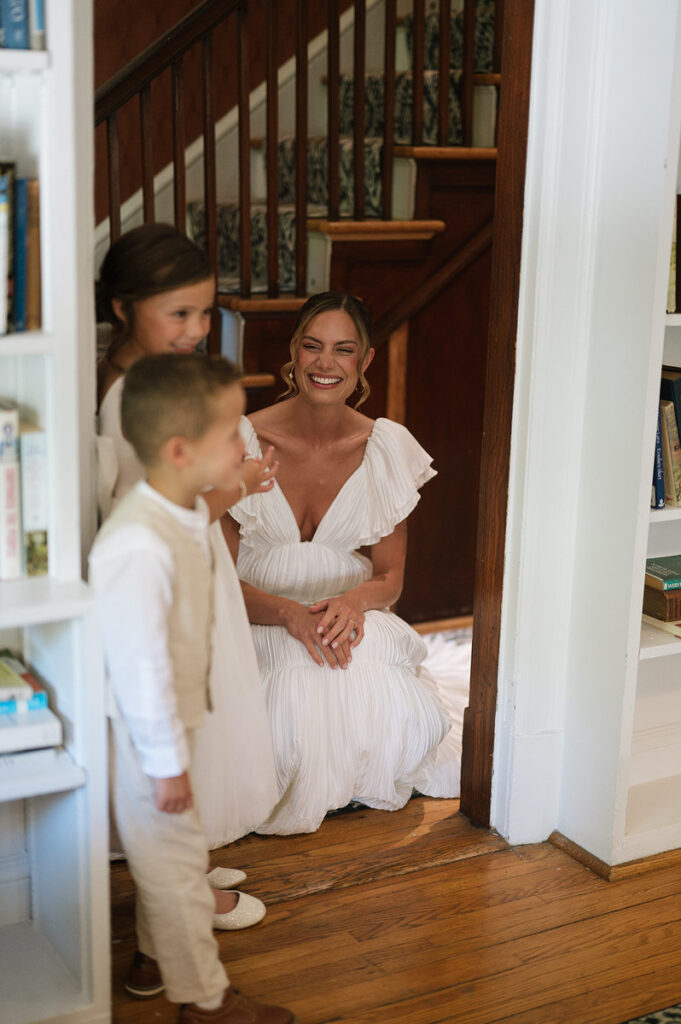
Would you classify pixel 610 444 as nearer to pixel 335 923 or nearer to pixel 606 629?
pixel 606 629

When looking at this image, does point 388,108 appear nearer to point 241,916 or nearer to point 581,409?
point 581,409

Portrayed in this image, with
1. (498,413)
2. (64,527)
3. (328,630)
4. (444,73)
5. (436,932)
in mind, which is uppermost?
(444,73)

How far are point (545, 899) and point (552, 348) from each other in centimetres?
117

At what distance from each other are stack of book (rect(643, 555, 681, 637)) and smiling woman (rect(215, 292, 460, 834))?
577 mm

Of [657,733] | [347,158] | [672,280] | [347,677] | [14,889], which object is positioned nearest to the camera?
[14,889]

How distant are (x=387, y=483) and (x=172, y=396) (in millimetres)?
1282

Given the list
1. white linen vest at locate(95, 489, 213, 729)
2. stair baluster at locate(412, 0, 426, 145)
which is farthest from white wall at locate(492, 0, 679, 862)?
stair baluster at locate(412, 0, 426, 145)

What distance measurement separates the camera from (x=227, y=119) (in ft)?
16.1

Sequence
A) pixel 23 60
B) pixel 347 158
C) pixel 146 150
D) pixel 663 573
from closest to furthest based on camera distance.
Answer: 1. pixel 23 60
2. pixel 663 573
3. pixel 146 150
4. pixel 347 158

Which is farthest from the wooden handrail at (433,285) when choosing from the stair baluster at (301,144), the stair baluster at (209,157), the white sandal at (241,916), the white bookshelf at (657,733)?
the white sandal at (241,916)

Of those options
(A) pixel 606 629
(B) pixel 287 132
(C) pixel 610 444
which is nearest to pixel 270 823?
(A) pixel 606 629

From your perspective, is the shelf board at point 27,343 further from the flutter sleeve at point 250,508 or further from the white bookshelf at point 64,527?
the flutter sleeve at point 250,508

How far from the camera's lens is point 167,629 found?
1.75 metres

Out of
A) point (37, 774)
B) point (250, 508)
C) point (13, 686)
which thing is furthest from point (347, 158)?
point (37, 774)
